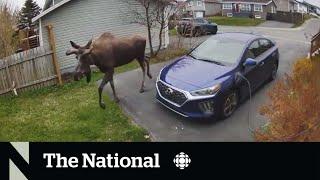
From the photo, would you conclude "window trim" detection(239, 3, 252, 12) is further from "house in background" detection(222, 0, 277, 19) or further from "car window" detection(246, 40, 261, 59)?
"car window" detection(246, 40, 261, 59)

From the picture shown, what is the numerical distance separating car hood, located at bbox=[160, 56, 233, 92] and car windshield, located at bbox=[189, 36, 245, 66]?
0.80 ft

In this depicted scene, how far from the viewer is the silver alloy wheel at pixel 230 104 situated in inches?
419

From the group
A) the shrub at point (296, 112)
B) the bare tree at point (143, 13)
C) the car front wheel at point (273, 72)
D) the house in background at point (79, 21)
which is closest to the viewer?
the shrub at point (296, 112)

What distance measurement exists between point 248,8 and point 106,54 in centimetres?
4441

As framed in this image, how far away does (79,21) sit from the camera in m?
18.1

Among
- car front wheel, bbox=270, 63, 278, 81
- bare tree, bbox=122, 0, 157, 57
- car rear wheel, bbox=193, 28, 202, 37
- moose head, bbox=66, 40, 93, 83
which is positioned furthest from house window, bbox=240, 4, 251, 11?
moose head, bbox=66, 40, 93, 83

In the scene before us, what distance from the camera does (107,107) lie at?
463 inches

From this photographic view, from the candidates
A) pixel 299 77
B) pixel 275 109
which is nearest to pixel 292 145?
pixel 275 109

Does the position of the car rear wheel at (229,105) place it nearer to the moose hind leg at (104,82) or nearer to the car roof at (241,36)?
the car roof at (241,36)

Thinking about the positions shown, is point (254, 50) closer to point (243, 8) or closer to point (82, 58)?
point (82, 58)

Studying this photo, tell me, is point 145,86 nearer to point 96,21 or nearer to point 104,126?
point 104,126

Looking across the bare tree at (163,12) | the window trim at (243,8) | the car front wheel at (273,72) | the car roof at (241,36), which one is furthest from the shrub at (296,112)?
the window trim at (243,8)

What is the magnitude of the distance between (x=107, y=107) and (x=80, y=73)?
1.22m

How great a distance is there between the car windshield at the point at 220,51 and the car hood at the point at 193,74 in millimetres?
244
